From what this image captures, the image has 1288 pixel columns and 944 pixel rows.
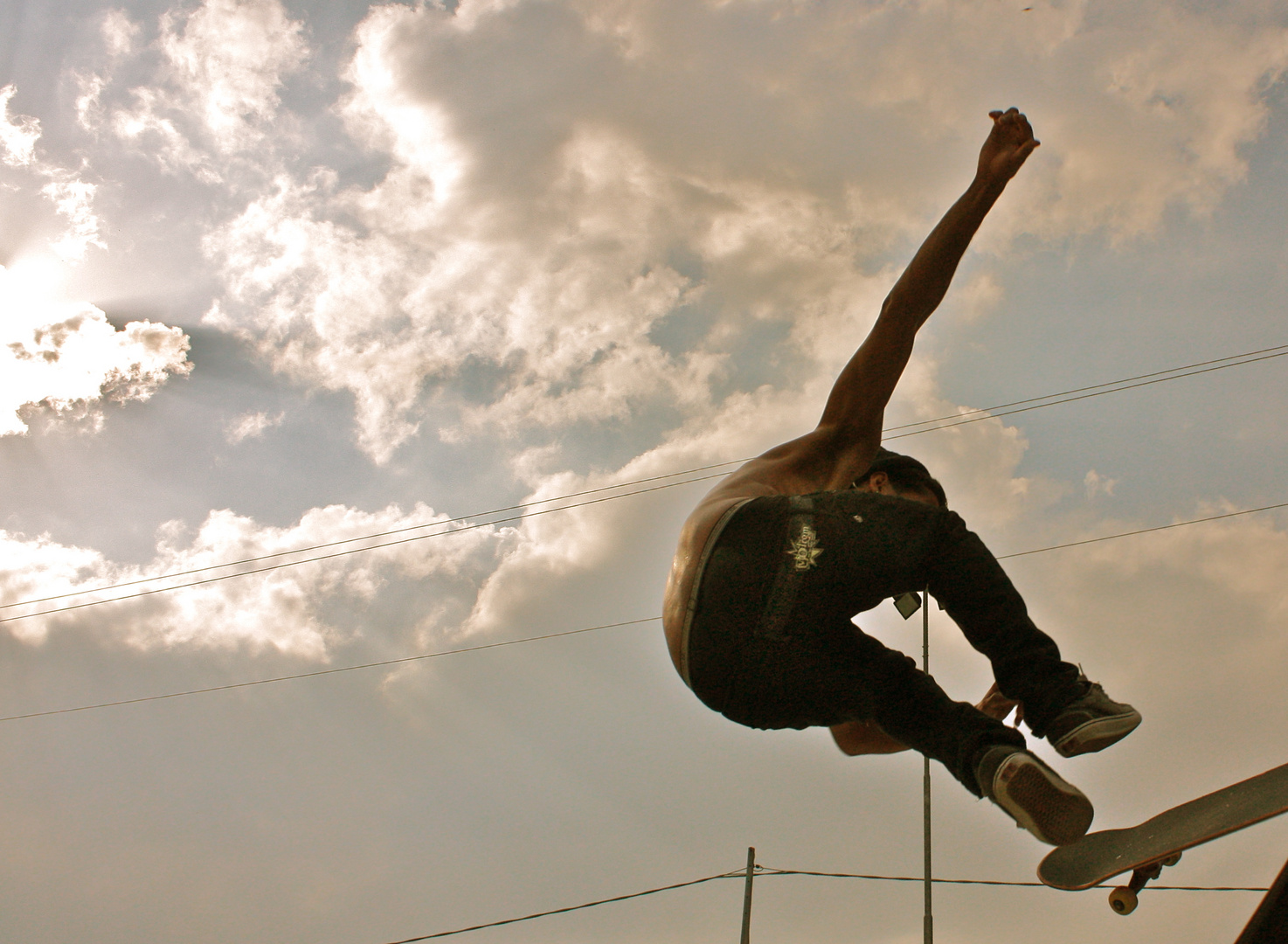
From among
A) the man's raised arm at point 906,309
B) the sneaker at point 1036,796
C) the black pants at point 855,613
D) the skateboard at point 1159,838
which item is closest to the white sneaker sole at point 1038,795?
the sneaker at point 1036,796

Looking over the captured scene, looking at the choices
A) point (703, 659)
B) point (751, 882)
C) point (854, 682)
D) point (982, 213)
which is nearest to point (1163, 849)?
point (854, 682)

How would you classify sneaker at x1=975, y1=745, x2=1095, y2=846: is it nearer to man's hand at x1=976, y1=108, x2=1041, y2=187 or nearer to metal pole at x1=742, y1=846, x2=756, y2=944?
man's hand at x1=976, y1=108, x2=1041, y2=187

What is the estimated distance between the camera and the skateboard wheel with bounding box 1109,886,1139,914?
2201 millimetres

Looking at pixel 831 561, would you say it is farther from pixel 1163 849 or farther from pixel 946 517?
pixel 1163 849

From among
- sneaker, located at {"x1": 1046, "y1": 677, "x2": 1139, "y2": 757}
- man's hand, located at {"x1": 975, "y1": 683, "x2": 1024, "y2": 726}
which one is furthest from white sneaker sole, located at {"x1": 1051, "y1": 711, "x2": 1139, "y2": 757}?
man's hand, located at {"x1": 975, "y1": 683, "x2": 1024, "y2": 726}

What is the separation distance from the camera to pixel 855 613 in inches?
94.3

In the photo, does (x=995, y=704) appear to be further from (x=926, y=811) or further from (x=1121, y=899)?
(x=926, y=811)

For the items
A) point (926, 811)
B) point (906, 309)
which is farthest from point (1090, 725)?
point (926, 811)

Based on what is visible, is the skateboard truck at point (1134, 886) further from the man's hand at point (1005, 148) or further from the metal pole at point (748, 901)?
the metal pole at point (748, 901)

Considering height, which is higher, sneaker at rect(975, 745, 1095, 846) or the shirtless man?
the shirtless man

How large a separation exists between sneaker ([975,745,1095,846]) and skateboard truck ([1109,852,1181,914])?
24 cm

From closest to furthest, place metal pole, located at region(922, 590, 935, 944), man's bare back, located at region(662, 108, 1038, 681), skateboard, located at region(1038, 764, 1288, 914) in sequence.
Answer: skateboard, located at region(1038, 764, 1288, 914)
man's bare back, located at region(662, 108, 1038, 681)
metal pole, located at region(922, 590, 935, 944)

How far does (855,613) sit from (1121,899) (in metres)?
0.95

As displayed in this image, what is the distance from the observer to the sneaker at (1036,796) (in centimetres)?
208
